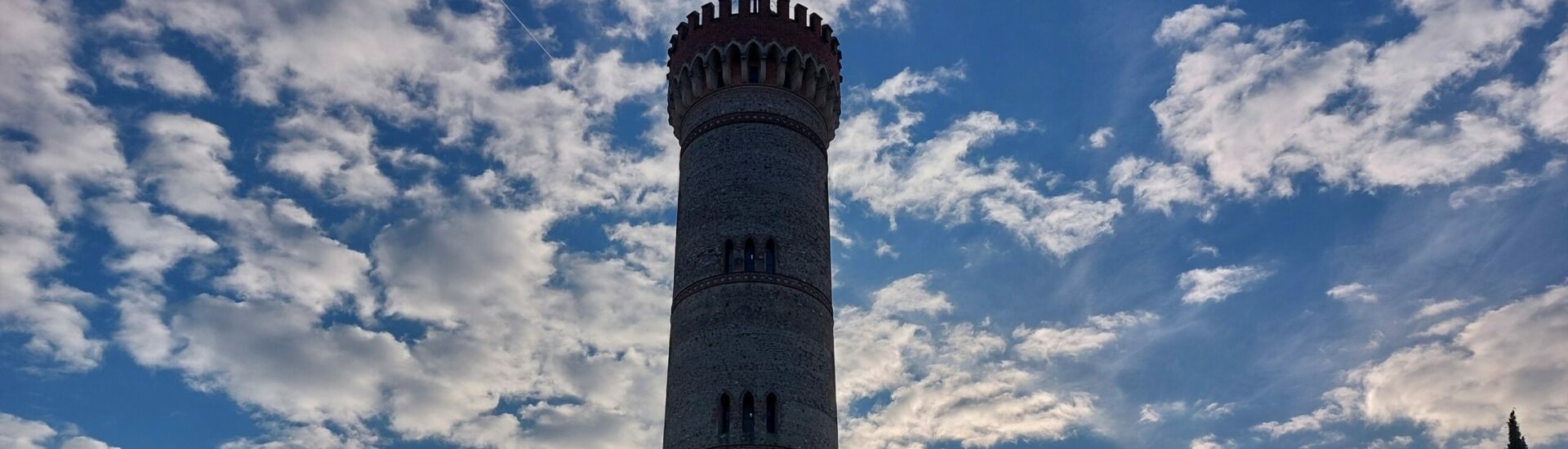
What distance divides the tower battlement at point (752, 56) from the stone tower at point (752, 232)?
0.15 feet

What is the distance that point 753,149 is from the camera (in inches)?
1537

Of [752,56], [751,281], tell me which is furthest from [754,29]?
[751,281]

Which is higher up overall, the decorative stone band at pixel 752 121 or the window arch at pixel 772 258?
the decorative stone band at pixel 752 121

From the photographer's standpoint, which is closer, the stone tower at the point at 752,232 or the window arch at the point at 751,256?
the stone tower at the point at 752,232

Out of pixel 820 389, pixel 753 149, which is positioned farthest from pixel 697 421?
pixel 753 149

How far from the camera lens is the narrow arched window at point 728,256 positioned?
37.2m

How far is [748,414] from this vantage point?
3469 centimetres

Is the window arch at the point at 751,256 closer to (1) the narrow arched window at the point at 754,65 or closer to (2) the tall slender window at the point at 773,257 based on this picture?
(2) the tall slender window at the point at 773,257

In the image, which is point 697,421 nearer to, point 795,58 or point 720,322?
point 720,322

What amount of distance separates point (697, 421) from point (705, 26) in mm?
14107

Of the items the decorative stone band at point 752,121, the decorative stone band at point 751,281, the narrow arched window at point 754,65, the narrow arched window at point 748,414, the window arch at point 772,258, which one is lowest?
the narrow arched window at point 748,414

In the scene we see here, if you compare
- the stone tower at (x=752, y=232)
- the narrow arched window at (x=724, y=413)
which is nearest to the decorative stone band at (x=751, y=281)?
the stone tower at (x=752, y=232)

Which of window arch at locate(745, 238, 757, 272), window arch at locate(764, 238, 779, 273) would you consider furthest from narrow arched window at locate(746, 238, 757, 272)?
window arch at locate(764, 238, 779, 273)

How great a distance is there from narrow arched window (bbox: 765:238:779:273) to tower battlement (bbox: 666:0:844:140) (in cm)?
593
